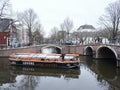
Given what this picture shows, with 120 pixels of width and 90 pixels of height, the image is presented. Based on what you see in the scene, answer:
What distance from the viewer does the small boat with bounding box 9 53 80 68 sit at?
29656 mm

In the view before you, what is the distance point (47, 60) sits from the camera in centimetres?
3077

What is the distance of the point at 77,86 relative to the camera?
20.1 m

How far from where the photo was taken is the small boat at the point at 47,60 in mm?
29656

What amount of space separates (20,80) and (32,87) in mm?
3211

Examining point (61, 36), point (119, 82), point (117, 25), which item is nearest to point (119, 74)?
point (119, 82)

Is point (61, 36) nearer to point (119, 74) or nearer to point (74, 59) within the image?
point (74, 59)

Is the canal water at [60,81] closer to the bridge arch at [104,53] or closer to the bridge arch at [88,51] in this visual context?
the bridge arch at [104,53]

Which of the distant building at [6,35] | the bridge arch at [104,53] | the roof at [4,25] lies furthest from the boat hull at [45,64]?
the roof at [4,25]

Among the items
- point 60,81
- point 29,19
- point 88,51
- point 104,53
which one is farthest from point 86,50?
point 60,81

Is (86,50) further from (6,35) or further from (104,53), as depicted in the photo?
(6,35)

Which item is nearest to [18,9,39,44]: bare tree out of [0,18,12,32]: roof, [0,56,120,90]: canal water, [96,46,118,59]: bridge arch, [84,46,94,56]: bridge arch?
[0,18,12,32]: roof

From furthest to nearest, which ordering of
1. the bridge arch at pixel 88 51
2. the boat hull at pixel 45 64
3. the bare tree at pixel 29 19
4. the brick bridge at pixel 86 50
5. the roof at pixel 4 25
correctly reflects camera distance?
the bare tree at pixel 29 19
the bridge arch at pixel 88 51
the roof at pixel 4 25
the brick bridge at pixel 86 50
the boat hull at pixel 45 64

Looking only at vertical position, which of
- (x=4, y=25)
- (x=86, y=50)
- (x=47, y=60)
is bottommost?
(x=47, y=60)

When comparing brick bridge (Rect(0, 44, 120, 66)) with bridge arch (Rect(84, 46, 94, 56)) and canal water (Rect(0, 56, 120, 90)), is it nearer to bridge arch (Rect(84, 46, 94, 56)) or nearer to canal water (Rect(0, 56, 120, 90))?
bridge arch (Rect(84, 46, 94, 56))
